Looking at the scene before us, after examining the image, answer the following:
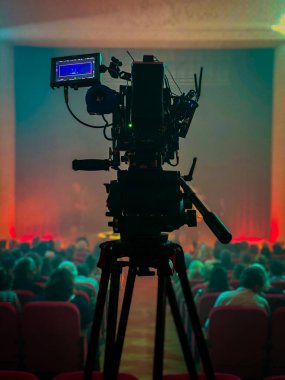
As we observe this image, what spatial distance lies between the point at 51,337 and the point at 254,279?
1725 millimetres

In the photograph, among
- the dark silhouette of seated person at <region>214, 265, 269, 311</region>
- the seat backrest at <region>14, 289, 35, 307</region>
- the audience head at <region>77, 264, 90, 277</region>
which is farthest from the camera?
the audience head at <region>77, 264, 90, 277</region>

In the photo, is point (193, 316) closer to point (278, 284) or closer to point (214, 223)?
point (214, 223)

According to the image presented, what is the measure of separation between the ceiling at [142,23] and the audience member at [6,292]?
258 inches

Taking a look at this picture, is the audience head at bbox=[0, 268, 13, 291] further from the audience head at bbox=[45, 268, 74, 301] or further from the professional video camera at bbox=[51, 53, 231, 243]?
the professional video camera at bbox=[51, 53, 231, 243]

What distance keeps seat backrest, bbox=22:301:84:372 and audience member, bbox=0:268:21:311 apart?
437 mm

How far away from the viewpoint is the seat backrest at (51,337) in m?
3.51

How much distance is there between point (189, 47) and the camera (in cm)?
1262

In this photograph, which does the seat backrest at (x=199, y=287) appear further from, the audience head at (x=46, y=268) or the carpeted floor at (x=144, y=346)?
the audience head at (x=46, y=268)

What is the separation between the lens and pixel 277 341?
11.7 feet

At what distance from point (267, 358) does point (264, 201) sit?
10.2 meters

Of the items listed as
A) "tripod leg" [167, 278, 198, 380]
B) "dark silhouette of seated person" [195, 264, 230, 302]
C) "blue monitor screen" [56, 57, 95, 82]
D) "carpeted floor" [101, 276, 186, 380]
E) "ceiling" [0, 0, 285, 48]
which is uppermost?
"ceiling" [0, 0, 285, 48]

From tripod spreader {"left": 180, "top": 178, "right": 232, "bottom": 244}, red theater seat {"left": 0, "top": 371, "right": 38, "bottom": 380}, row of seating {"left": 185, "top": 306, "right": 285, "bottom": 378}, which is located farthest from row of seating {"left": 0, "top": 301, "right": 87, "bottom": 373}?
tripod spreader {"left": 180, "top": 178, "right": 232, "bottom": 244}

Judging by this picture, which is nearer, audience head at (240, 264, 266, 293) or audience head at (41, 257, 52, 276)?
audience head at (240, 264, 266, 293)

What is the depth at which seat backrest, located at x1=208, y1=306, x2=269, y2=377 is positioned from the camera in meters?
3.48
